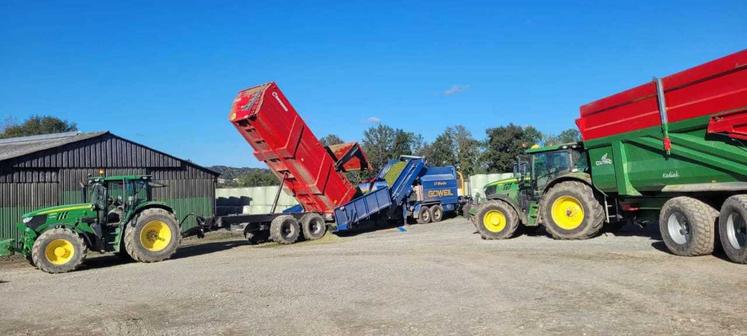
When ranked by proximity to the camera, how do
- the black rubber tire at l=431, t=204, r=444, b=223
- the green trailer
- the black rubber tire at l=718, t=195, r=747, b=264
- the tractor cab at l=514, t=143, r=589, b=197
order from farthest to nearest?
the black rubber tire at l=431, t=204, r=444, b=223
the tractor cab at l=514, t=143, r=589, b=197
the green trailer
the black rubber tire at l=718, t=195, r=747, b=264

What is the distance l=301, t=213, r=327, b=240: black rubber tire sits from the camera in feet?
54.6

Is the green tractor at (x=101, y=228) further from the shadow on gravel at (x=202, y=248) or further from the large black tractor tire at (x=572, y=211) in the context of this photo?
the large black tractor tire at (x=572, y=211)

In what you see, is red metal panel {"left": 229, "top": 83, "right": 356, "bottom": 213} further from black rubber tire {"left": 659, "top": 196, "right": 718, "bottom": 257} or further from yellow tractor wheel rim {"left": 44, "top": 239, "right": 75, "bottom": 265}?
black rubber tire {"left": 659, "top": 196, "right": 718, "bottom": 257}

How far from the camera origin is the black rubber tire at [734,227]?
8.02 meters

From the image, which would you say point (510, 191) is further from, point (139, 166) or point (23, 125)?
point (23, 125)

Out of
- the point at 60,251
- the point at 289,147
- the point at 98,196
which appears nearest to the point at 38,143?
the point at 98,196

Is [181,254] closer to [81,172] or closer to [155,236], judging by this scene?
[155,236]

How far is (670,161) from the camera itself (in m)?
9.63

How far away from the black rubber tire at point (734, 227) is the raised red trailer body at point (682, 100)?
112cm

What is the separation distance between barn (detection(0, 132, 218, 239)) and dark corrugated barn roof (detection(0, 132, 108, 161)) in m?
0.11

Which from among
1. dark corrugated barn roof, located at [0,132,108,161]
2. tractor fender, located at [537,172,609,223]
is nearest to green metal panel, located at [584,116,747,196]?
tractor fender, located at [537,172,609,223]

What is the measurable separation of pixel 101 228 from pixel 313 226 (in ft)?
19.8

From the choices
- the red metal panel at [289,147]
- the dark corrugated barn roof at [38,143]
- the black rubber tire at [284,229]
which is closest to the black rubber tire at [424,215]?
the red metal panel at [289,147]

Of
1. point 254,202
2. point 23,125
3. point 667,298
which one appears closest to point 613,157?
point 667,298
